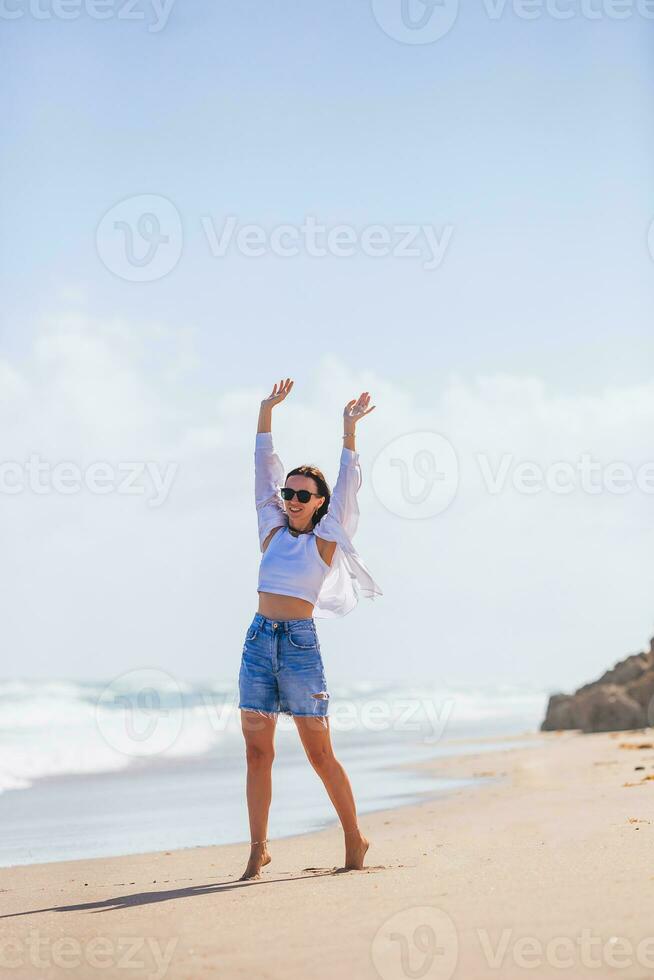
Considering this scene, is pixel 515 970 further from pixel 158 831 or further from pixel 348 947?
pixel 158 831

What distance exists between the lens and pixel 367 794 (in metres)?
9.97

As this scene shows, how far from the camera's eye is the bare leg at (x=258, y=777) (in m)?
5.34

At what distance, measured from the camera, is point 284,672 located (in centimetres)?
530

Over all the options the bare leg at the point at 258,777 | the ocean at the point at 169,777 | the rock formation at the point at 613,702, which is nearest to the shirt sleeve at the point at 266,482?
the bare leg at the point at 258,777

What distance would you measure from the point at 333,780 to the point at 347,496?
1.34 m

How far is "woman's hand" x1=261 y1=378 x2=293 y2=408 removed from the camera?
19.7 feet

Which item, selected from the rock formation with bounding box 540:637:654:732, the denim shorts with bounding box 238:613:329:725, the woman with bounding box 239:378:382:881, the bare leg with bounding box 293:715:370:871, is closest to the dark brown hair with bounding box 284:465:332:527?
the woman with bounding box 239:378:382:881

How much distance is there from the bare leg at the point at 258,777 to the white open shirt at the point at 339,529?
23.1 inches

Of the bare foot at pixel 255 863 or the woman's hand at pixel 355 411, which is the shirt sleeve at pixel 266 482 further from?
the bare foot at pixel 255 863

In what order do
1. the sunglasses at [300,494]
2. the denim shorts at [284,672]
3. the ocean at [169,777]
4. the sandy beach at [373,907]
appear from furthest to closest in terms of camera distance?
the ocean at [169,777], the sunglasses at [300,494], the denim shorts at [284,672], the sandy beach at [373,907]

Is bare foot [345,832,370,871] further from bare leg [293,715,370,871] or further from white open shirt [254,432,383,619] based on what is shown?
white open shirt [254,432,383,619]

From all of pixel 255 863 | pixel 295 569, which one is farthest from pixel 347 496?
pixel 255 863

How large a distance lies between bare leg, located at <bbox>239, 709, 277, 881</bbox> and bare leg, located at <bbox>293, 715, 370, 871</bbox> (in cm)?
18

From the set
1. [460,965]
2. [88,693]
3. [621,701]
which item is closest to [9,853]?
[460,965]
